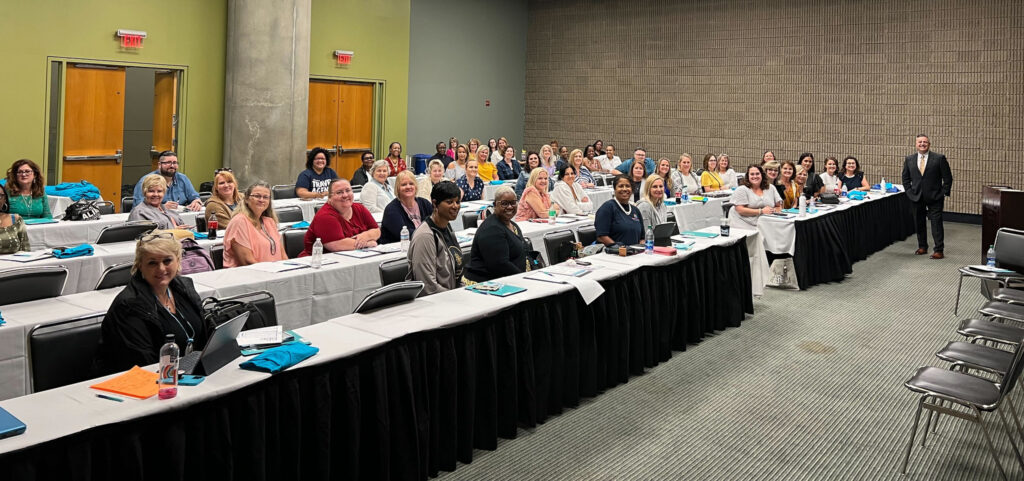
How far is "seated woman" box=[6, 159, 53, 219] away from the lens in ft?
25.3

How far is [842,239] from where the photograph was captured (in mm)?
10438

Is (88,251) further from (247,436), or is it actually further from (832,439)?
(832,439)

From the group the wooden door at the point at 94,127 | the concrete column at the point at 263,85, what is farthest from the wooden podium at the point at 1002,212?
the wooden door at the point at 94,127

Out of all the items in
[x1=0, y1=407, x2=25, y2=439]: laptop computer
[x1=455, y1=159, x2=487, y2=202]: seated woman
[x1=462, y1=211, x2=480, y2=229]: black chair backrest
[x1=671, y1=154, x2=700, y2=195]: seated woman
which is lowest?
[x1=0, y1=407, x2=25, y2=439]: laptop computer

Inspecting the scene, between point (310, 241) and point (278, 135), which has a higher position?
point (278, 135)

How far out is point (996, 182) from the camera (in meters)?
16.2

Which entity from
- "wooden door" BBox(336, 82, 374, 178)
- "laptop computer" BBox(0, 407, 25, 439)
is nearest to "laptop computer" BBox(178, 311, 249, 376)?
"laptop computer" BBox(0, 407, 25, 439)

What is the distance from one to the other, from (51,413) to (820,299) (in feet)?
25.5

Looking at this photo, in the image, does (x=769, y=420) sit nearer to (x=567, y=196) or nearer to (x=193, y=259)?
(x=193, y=259)

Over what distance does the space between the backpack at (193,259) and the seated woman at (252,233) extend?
0.21 meters

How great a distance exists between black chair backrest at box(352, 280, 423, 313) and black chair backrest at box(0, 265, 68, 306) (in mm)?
1813

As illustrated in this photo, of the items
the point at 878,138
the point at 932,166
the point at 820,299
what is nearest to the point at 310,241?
the point at 820,299

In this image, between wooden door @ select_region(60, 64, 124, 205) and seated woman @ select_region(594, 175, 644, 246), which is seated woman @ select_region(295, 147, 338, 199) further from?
seated woman @ select_region(594, 175, 644, 246)

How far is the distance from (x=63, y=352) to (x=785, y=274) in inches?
304
